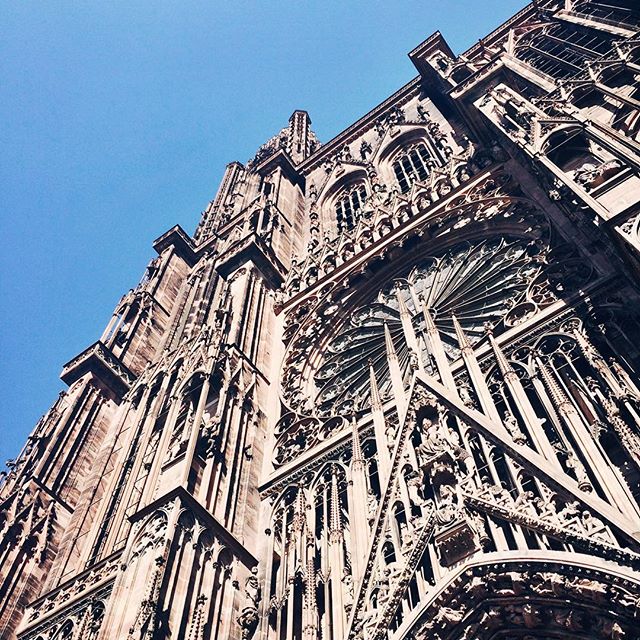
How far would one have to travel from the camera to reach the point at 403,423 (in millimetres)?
11117

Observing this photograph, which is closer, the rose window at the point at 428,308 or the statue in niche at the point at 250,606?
the statue in niche at the point at 250,606

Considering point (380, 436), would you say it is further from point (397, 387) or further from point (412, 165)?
point (412, 165)

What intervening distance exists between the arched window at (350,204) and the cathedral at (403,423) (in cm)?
254

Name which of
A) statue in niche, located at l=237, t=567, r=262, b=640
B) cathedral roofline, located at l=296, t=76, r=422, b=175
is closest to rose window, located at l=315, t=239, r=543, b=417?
statue in niche, located at l=237, t=567, r=262, b=640

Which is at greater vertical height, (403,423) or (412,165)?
(412,165)

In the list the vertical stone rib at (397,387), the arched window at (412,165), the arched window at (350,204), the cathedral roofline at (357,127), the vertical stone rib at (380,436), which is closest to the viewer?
the vertical stone rib at (380,436)

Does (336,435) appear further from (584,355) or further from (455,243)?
(455,243)

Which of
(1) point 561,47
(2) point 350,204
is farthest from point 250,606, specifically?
(1) point 561,47

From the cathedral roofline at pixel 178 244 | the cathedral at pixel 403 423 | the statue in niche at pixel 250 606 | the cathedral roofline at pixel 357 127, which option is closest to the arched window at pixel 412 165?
the cathedral at pixel 403 423

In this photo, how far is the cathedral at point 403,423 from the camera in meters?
8.60

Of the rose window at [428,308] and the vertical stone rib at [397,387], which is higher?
the rose window at [428,308]

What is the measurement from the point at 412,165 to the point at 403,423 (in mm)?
14257

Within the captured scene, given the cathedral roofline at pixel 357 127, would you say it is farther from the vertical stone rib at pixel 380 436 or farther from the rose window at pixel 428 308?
the vertical stone rib at pixel 380 436

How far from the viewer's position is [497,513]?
872cm
